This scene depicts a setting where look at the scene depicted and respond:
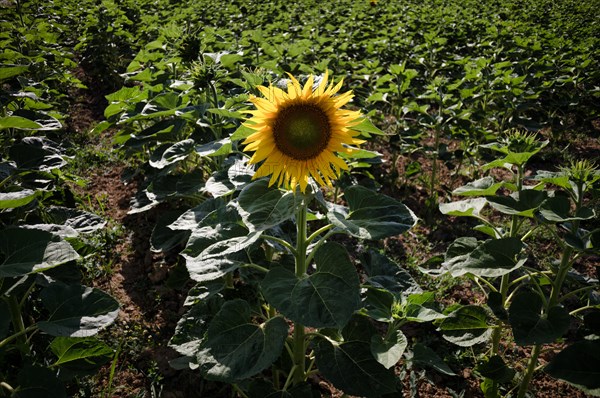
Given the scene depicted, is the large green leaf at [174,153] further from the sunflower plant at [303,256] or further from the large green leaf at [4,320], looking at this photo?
the large green leaf at [4,320]

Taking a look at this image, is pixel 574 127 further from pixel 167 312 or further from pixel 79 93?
pixel 79 93

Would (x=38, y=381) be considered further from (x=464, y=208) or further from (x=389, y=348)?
(x=464, y=208)

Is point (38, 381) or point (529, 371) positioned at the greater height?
point (38, 381)

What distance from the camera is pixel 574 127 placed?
619 centimetres

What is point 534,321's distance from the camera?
194 centimetres

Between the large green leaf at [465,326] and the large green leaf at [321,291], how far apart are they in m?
0.84

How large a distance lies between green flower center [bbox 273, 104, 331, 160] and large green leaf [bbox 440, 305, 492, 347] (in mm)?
1152

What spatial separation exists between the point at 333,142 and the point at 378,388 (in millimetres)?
927

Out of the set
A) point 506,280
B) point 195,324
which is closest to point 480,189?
point 506,280

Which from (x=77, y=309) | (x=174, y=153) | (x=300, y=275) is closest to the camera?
(x=77, y=309)

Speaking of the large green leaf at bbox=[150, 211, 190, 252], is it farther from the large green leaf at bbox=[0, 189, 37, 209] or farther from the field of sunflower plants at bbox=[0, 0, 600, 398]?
the large green leaf at bbox=[0, 189, 37, 209]

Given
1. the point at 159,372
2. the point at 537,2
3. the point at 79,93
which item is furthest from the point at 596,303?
the point at 537,2

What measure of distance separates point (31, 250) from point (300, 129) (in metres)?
1.03

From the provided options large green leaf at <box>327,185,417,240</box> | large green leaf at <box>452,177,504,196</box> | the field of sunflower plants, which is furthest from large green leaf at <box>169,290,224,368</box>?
large green leaf at <box>452,177,504,196</box>
